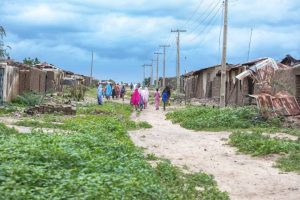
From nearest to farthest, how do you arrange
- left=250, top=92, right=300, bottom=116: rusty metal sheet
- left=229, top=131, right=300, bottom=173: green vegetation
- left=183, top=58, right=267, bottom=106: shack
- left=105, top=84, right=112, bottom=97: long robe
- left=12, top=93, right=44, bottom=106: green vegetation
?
left=229, top=131, right=300, bottom=173: green vegetation
left=250, top=92, right=300, bottom=116: rusty metal sheet
left=12, top=93, right=44, bottom=106: green vegetation
left=183, top=58, right=267, bottom=106: shack
left=105, top=84, right=112, bottom=97: long robe

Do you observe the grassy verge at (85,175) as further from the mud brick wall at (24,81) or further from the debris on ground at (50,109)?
the mud brick wall at (24,81)

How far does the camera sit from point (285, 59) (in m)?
27.9

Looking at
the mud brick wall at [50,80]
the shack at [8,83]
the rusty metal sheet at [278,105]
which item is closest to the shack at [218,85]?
the rusty metal sheet at [278,105]

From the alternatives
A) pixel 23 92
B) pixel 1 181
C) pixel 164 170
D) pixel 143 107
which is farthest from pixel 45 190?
pixel 143 107

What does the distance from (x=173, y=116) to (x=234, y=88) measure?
7512 mm

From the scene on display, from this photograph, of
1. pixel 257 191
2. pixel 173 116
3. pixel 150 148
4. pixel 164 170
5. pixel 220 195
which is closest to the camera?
pixel 220 195

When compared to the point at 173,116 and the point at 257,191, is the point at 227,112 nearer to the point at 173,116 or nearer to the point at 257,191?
the point at 173,116

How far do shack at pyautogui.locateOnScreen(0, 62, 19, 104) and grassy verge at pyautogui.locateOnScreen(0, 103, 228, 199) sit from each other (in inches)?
512

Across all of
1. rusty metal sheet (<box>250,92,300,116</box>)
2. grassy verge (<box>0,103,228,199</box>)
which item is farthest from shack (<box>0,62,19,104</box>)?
grassy verge (<box>0,103,228,199</box>)

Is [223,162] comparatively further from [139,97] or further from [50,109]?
[139,97]

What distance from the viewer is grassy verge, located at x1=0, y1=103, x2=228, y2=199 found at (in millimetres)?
6504

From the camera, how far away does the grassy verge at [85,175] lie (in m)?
6.50

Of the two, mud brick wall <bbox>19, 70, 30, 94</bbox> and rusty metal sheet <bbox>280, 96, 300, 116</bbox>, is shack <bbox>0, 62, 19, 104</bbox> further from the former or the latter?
rusty metal sheet <bbox>280, 96, 300, 116</bbox>

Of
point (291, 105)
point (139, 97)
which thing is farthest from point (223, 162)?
point (139, 97)
